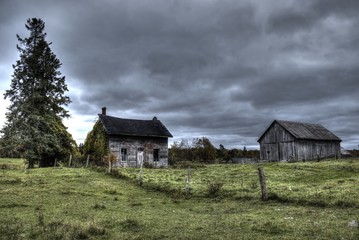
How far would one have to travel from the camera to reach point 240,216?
38.2ft

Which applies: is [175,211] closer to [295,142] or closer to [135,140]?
[135,140]

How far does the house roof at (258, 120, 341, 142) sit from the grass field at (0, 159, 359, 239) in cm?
2607

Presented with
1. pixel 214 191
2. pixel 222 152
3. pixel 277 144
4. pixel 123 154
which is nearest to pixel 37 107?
pixel 123 154

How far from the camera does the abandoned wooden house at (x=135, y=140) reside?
4334 cm

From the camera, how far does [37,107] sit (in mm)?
37938

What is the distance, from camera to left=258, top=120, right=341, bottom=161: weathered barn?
4822cm

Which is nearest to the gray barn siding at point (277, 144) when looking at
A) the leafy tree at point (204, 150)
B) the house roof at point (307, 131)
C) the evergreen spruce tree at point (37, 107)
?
the house roof at point (307, 131)

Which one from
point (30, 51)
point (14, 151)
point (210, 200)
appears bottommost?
point (210, 200)

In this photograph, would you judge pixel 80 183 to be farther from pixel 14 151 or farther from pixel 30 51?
pixel 30 51

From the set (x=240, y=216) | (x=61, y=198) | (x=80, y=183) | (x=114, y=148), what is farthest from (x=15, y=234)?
(x=114, y=148)

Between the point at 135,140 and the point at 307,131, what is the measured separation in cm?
2787

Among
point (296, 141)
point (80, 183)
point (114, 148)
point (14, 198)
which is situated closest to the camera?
point (14, 198)

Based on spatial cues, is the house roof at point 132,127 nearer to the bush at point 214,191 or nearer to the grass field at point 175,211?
the grass field at point 175,211

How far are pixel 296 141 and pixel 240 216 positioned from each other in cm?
3965
